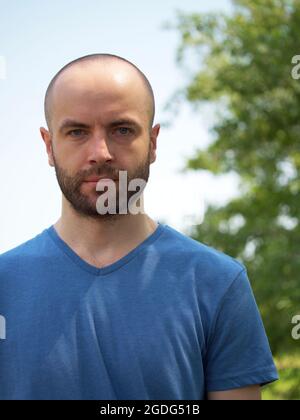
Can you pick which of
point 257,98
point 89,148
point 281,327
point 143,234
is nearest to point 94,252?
point 143,234

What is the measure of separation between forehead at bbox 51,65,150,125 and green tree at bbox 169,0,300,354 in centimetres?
644

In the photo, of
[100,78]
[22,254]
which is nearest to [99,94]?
[100,78]

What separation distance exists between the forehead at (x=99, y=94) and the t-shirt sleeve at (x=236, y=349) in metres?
0.57

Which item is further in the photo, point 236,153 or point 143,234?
point 236,153

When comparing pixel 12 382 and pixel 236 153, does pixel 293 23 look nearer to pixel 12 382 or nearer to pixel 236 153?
pixel 236 153

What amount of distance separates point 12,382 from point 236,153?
8.91m

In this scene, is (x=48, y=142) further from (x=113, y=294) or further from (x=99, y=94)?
(x=113, y=294)

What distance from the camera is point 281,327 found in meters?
8.88

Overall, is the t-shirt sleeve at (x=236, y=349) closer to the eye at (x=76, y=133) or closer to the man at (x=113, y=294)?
the man at (x=113, y=294)

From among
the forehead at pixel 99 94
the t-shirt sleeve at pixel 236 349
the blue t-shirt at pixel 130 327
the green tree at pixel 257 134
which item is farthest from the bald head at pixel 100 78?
the green tree at pixel 257 134

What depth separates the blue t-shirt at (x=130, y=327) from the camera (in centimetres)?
190

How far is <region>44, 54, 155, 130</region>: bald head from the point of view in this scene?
1989 mm

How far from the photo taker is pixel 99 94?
1956mm

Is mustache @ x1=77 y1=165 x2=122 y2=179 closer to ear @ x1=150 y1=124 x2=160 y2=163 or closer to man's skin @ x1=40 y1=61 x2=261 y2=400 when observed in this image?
man's skin @ x1=40 y1=61 x2=261 y2=400
